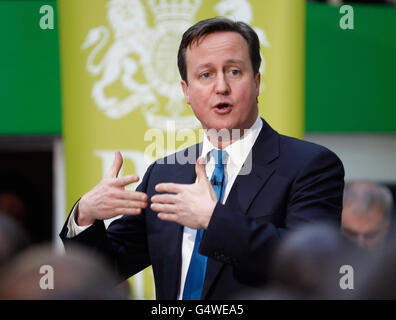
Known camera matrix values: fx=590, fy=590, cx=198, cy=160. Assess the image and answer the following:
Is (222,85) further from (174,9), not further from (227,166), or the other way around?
(174,9)

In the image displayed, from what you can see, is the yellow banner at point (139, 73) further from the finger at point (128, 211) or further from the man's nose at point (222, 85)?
the finger at point (128, 211)

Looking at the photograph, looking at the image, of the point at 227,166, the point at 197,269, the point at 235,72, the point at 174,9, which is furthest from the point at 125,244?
the point at 174,9

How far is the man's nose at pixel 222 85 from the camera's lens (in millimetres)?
1974

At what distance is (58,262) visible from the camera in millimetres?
812

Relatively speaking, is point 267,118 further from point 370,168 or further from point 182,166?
point 370,168

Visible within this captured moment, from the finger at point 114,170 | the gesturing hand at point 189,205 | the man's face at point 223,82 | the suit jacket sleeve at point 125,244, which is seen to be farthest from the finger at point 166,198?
the man's face at point 223,82

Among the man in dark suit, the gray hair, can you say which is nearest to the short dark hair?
the man in dark suit

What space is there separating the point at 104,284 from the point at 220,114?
1264 mm

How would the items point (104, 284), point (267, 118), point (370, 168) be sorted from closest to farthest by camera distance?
point (104, 284), point (267, 118), point (370, 168)

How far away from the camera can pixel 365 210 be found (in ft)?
11.5

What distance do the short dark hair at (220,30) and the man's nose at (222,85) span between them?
14 centimetres

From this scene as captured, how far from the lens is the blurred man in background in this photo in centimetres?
326
